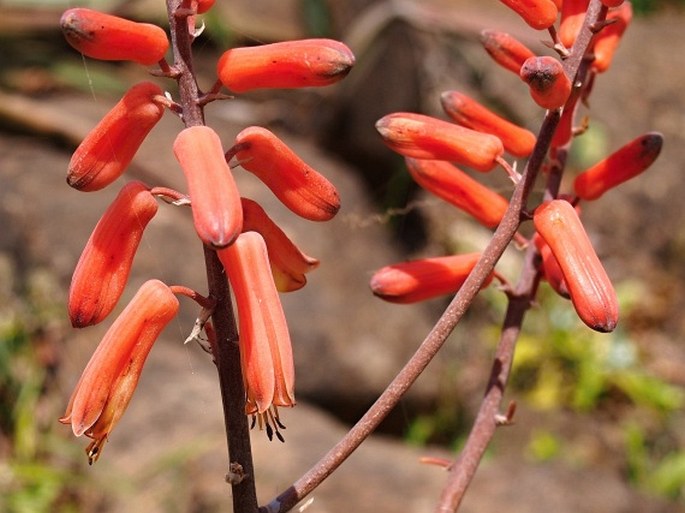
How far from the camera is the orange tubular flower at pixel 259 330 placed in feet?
5.15

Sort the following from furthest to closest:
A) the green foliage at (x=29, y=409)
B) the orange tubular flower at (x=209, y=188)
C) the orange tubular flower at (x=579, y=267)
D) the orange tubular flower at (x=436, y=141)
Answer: the green foliage at (x=29, y=409) → the orange tubular flower at (x=436, y=141) → the orange tubular flower at (x=579, y=267) → the orange tubular flower at (x=209, y=188)

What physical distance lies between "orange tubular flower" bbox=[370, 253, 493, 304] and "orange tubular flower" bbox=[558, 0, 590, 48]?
17.4 inches

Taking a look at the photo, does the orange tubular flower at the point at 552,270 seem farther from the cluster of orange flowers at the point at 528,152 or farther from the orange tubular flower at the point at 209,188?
the orange tubular flower at the point at 209,188

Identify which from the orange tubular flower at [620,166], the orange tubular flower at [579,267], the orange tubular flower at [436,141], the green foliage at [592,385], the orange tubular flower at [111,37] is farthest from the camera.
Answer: the green foliage at [592,385]

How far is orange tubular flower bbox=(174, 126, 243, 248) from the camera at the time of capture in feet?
4.69

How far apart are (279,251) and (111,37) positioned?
0.43 m

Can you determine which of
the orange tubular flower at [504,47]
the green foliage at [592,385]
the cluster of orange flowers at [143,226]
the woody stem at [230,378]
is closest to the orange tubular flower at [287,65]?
the cluster of orange flowers at [143,226]

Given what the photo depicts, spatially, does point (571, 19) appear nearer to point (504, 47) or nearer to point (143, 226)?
point (504, 47)

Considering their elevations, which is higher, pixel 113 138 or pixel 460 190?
pixel 113 138

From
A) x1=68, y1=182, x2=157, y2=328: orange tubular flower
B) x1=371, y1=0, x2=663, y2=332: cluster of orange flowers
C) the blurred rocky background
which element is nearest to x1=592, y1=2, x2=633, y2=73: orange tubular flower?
x1=371, y1=0, x2=663, y2=332: cluster of orange flowers

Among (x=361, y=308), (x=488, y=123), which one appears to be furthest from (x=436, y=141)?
(x=361, y=308)

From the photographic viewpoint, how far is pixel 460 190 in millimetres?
2092

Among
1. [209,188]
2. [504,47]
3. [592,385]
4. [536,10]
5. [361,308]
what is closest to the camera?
[209,188]

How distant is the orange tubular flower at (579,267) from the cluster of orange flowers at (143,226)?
0.37 m
